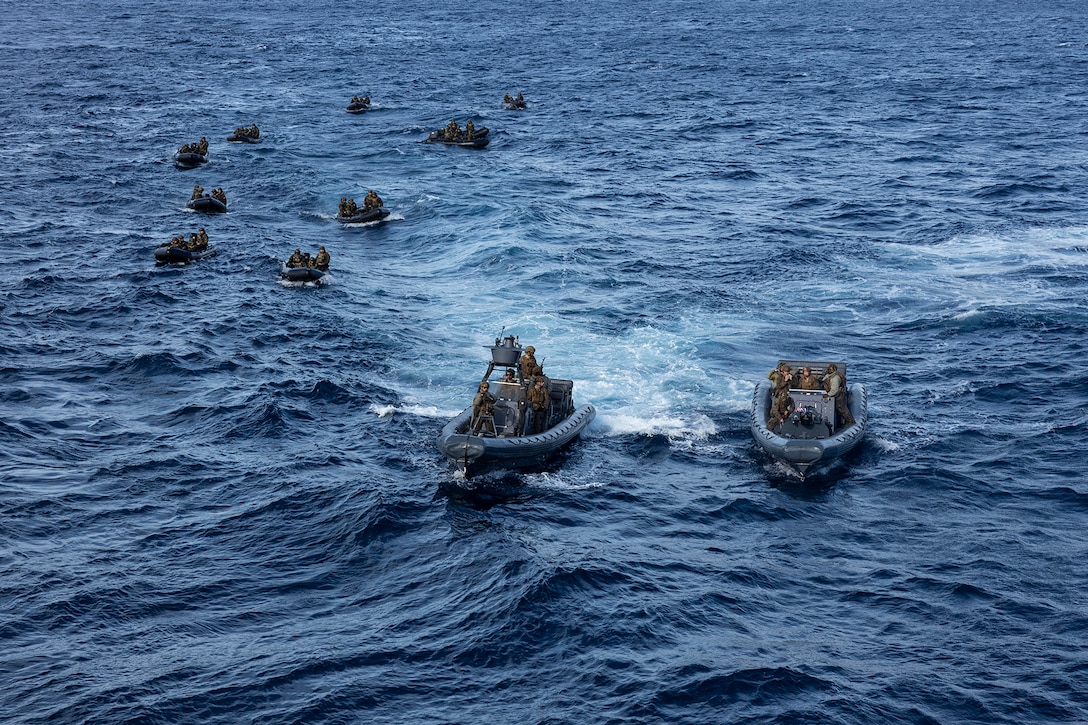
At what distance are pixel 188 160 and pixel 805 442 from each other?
59.4 meters

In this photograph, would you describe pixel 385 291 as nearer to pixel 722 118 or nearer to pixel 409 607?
pixel 409 607

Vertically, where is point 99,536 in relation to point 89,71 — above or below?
below

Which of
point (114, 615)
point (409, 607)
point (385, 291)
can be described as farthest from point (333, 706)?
point (385, 291)

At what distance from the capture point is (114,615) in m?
33.2

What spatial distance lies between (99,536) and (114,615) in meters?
4.94

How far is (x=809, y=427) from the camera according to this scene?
42.5 meters

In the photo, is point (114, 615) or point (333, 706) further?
point (114, 615)

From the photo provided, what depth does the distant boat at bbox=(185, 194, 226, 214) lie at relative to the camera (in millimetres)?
74438

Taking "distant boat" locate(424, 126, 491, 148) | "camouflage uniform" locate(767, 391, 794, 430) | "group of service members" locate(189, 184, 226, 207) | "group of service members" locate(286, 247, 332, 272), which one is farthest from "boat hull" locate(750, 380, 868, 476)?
"distant boat" locate(424, 126, 491, 148)

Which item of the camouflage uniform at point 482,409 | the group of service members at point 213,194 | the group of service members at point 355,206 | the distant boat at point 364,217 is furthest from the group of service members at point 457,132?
the camouflage uniform at point 482,409

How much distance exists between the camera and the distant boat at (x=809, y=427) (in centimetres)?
4044

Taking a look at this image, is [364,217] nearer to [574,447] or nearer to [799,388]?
[574,447]

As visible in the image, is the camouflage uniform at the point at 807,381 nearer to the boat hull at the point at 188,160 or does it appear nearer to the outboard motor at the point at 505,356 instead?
the outboard motor at the point at 505,356

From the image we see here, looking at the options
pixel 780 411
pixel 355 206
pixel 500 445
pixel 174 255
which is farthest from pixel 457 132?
pixel 500 445
